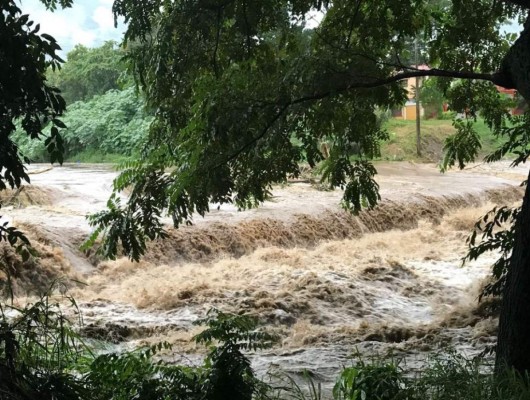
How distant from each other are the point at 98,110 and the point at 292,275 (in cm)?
1566

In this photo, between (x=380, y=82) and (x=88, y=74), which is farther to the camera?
(x=88, y=74)

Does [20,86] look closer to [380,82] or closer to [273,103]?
[273,103]

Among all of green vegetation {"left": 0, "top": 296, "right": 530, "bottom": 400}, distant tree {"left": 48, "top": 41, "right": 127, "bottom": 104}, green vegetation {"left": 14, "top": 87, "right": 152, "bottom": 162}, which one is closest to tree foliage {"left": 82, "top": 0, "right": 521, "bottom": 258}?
green vegetation {"left": 0, "top": 296, "right": 530, "bottom": 400}

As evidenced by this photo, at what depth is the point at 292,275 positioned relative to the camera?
11719 mm

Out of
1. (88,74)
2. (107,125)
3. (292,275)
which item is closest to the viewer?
(292,275)

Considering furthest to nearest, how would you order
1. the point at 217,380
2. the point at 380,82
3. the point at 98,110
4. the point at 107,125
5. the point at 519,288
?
the point at 98,110 < the point at 107,125 < the point at 380,82 < the point at 519,288 < the point at 217,380

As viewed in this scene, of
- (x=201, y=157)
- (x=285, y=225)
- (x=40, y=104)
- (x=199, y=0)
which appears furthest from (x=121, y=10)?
(x=285, y=225)

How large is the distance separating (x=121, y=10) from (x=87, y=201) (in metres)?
10.5

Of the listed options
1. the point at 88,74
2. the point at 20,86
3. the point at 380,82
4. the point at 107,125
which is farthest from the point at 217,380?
the point at 88,74

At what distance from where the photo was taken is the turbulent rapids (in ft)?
29.4

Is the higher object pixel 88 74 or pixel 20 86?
pixel 88 74

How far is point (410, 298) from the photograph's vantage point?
11609mm

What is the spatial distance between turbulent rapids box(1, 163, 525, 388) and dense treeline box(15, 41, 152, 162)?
7206mm

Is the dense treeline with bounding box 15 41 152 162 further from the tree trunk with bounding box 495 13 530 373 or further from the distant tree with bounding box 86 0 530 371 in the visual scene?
the tree trunk with bounding box 495 13 530 373
